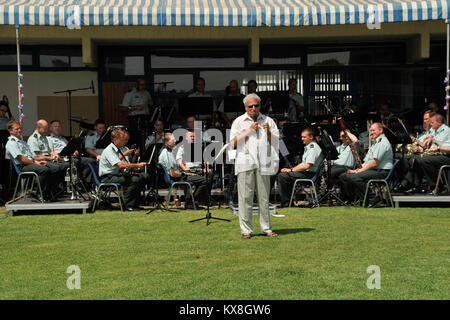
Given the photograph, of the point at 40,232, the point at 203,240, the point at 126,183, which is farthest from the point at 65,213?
the point at 203,240

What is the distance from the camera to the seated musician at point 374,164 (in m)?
11.9

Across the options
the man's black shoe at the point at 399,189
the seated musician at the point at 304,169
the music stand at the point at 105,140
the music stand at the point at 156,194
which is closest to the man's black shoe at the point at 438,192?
the man's black shoe at the point at 399,189

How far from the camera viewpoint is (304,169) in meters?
12.2

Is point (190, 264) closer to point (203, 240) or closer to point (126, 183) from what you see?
point (203, 240)

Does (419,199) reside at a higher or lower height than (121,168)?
lower

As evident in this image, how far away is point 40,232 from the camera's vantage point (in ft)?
31.9

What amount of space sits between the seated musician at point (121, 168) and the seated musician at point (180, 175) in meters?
0.49

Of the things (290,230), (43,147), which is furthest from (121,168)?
(290,230)

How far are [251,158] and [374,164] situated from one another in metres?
4.16

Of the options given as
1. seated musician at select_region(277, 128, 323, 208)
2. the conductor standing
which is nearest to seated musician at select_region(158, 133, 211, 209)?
seated musician at select_region(277, 128, 323, 208)

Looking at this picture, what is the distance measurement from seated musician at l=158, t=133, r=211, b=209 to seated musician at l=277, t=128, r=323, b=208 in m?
1.48

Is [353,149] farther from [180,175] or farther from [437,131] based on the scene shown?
[180,175]
